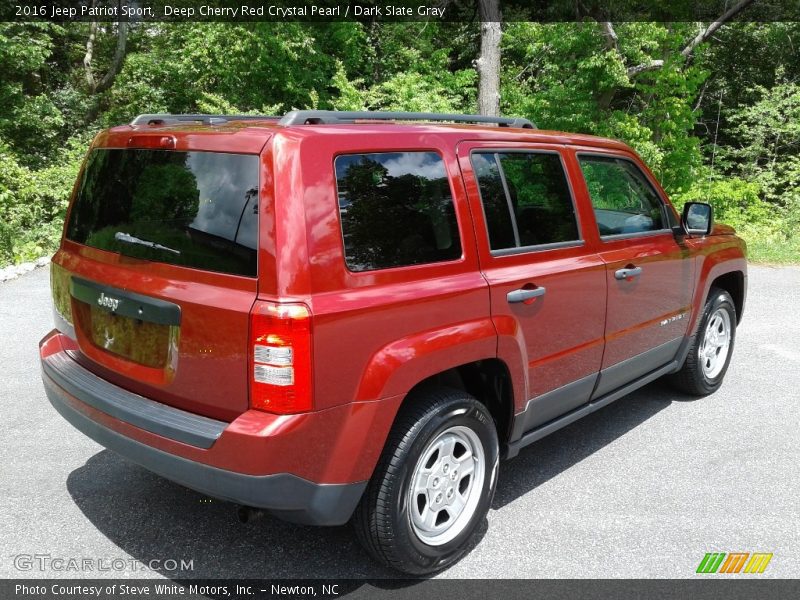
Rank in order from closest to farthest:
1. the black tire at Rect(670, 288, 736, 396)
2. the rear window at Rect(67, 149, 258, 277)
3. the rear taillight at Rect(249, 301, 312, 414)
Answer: the rear taillight at Rect(249, 301, 312, 414)
the rear window at Rect(67, 149, 258, 277)
the black tire at Rect(670, 288, 736, 396)

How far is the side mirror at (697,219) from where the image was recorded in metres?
4.50

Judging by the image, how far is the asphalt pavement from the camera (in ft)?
9.97

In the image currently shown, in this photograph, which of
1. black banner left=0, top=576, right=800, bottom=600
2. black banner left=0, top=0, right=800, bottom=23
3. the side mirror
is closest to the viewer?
black banner left=0, top=576, right=800, bottom=600

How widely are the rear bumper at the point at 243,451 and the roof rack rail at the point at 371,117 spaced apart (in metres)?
1.13

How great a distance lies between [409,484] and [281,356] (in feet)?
2.68

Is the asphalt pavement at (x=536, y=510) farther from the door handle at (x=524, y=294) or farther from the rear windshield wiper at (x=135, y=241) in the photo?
the rear windshield wiper at (x=135, y=241)

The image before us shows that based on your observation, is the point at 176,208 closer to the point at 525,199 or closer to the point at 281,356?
the point at 281,356

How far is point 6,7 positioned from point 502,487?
63.4 ft

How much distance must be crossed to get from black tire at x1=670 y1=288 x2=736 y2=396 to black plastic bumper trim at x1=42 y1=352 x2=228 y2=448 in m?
3.62

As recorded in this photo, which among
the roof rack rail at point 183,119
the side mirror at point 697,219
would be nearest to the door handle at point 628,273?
the side mirror at point 697,219

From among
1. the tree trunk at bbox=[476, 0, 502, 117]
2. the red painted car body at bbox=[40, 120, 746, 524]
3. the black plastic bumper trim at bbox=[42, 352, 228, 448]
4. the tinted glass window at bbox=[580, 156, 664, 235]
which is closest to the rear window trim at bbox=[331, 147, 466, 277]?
the red painted car body at bbox=[40, 120, 746, 524]

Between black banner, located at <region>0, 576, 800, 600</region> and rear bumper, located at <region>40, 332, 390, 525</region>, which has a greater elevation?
rear bumper, located at <region>40, 332, 390, 525</region>

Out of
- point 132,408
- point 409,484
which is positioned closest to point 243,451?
point 132,408

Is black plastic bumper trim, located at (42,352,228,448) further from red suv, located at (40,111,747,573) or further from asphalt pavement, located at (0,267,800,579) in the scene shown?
asphalt pavement, located at (0,267,800,579)
